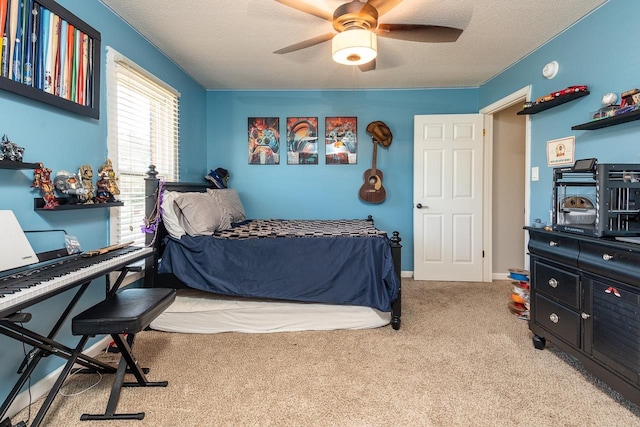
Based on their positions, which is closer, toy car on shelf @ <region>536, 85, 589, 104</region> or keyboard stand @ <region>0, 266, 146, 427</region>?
keyboard stand @ <region>0, 266, 146, 427</region>

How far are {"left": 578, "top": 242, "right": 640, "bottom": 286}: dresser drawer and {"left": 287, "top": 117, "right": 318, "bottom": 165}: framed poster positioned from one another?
296cm

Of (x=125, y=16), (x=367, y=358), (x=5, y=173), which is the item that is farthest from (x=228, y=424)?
(x=125, y=16)

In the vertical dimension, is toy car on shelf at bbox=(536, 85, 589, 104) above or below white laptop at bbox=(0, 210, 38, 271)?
above

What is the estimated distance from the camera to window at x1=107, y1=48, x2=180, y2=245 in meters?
2.37

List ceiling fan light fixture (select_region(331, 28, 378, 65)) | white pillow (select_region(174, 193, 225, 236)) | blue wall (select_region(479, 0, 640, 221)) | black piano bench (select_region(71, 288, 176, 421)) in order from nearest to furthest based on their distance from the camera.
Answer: black piano bench (select_region(71, 288, 176, 421))
ceiling fan light fixture (select_region(331, 28, 378, 65))
blue wall (select_region(479, 0, 640, 221))
white pillow (select_region(174, 193, 225, 236))

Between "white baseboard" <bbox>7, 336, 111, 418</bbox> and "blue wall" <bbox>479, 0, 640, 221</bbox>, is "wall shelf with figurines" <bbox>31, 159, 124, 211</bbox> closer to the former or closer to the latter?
"white baseboard" <bbox>7, 336, 111, 418</bbox>

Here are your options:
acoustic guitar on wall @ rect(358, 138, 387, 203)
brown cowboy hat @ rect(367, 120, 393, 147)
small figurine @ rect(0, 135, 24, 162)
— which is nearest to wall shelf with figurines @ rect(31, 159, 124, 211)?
small figurine @ rect(0, 135, 24, 162)

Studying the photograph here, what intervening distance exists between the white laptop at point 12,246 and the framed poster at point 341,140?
10.3 ft

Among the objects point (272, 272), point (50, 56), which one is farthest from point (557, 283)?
point (50, 56)

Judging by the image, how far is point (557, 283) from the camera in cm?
200

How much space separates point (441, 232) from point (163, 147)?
3.18m

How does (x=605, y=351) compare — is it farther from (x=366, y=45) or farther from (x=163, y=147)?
(x=163, y=147)

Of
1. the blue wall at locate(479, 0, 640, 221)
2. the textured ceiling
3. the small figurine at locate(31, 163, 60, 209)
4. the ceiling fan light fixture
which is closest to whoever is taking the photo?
the small figurine at locate(31, 163, 60, 209)

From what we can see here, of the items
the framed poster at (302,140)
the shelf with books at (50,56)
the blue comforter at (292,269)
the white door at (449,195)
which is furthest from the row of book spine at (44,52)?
the white door at (449,195)
